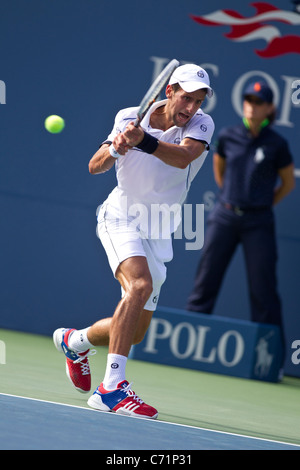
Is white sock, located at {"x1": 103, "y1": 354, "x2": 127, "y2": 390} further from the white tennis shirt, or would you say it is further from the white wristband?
the white wristband

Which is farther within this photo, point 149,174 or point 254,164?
point 254,164

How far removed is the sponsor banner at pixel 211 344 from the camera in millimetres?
7258

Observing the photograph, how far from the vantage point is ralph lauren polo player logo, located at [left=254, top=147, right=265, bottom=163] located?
7602 mm

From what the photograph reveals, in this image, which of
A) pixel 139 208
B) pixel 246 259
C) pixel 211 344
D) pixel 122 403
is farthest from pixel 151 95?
pixel 246 259

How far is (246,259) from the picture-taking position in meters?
7.68

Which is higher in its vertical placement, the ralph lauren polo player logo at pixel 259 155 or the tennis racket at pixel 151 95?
the tennis racket at pixel 151 95

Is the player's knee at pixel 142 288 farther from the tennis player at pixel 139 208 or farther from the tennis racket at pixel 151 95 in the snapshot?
the tennis racket at pixel 151 95

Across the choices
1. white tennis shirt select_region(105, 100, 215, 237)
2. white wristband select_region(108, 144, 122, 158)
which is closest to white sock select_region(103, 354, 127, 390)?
white tennis shirt select_region(105, 100, 215, 237)

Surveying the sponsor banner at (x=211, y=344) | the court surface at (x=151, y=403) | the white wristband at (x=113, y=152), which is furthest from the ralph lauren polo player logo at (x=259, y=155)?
the white wristband at (x=113, y=152)

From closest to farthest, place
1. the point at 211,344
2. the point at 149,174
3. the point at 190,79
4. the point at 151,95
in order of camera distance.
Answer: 1. the point at 151,95
2. the point at 190,79
3. the point at 149,174
4. the point at 211,344

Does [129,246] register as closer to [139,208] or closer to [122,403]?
[139,208]

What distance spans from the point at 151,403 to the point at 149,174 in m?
1.20

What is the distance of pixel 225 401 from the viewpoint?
5910 mm

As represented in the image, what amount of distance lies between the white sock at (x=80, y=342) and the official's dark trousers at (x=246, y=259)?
2.58 m
